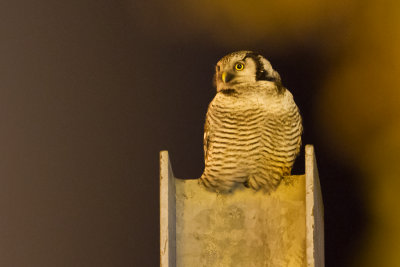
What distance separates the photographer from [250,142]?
2.32m

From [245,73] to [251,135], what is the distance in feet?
0.61

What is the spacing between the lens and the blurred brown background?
2777 mm

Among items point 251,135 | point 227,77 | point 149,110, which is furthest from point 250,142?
point 149,110

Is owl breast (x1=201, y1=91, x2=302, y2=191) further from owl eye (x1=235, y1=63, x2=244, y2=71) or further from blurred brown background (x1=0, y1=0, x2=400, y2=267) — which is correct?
blurred brown background (x1=0, y1=0, x2=400, y2=267)

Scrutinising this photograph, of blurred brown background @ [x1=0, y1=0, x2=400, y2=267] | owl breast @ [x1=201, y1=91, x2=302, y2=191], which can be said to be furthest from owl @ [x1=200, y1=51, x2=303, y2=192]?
blurred brown background @ [x1=0, y1=0, x2=400, y2=267]

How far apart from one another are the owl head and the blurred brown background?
516mm

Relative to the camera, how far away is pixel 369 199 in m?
2.91

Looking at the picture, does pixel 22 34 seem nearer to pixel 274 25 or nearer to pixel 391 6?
pixel 274 25

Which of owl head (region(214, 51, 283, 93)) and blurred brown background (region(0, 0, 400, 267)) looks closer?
owl head (region(214, 51, 283, 93))

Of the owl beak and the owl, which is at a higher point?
the owl beak

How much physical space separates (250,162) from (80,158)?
0.71 meters

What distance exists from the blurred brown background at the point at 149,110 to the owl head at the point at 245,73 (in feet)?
1.69

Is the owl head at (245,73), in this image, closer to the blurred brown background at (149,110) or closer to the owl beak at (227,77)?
the owl beak at (227,77)

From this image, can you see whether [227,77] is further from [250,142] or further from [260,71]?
[250,142]
